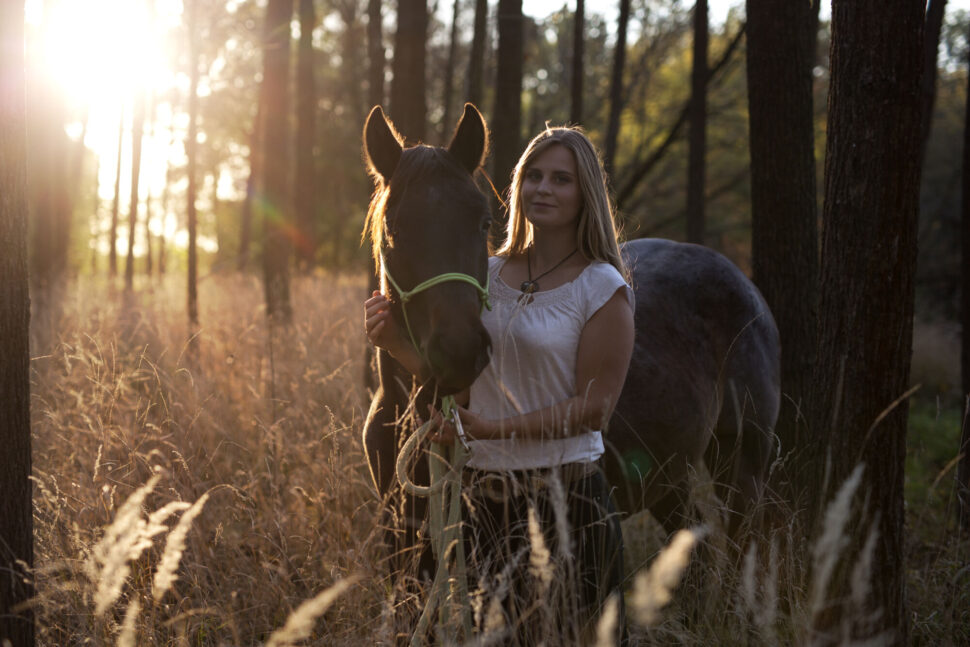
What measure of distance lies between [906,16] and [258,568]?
312 cm

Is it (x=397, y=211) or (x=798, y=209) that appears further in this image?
(x=798, y=209)

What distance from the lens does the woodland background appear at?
2.47 m

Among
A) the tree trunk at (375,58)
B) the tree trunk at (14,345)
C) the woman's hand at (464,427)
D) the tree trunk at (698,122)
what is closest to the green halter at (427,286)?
the woman's hand at (464,427)

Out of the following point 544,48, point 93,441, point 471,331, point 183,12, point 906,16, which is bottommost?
point 93,441

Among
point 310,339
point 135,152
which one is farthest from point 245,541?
point 135,152

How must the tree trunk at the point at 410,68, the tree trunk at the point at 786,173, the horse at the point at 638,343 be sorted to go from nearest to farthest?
the horse at the point at 638,343 < the tree trunk at the point at 786,173 < the tree trunk at the point at 410,68

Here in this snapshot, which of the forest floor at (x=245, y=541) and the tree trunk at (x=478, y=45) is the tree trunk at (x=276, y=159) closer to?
the forest floor at (x=245, y=541)

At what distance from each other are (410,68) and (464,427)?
4.05 meters

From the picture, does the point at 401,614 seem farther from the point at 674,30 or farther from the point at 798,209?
the point at 674,30

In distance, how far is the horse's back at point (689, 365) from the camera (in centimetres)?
373

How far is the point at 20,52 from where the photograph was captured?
228cm

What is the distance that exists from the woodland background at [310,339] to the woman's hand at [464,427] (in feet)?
1.84

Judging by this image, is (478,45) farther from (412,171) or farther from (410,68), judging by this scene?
(412,171)

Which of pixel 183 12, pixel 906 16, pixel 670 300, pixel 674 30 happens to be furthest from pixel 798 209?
pixel 674 30
